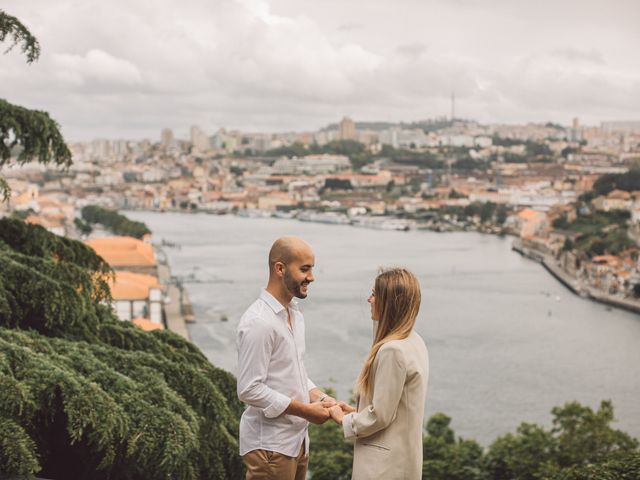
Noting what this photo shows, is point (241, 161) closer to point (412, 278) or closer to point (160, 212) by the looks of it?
point (160, 212)

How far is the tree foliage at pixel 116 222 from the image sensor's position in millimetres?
23797

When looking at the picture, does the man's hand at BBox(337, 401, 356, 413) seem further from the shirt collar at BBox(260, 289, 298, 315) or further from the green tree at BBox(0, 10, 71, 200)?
the green tree at BBox(0, 10, 71, 200)

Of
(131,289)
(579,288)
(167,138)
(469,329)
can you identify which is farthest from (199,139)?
(131,289)

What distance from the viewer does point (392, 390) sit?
93 cm

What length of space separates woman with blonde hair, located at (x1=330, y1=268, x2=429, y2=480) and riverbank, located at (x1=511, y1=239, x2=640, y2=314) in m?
16.6

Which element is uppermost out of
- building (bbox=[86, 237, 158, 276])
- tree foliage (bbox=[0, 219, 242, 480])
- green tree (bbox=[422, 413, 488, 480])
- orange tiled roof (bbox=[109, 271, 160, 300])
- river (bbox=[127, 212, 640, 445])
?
tree foliage (bbox=[0, 219, 242, 480])

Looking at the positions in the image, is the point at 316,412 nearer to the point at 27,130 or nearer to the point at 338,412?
the point at 338,412

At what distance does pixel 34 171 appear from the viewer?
64562 mm

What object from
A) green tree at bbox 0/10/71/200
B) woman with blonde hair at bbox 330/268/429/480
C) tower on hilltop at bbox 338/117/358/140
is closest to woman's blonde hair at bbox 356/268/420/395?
woman with blonde hair at bbox 330/268/429/480

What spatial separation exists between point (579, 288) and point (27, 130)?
1829 centimetres

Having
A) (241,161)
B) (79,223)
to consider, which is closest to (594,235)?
(79,223)

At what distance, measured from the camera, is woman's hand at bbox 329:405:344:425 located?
101cm

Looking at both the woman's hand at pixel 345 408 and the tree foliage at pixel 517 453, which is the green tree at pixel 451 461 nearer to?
the tree foliage at pixel 517 453

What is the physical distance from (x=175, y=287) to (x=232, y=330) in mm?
4360
